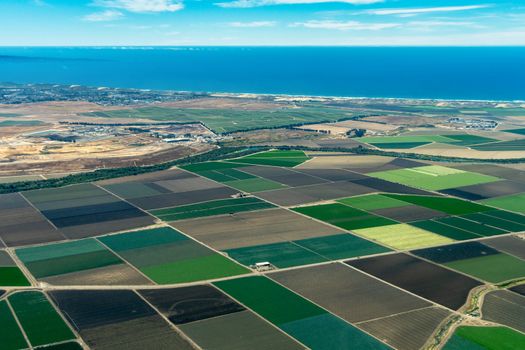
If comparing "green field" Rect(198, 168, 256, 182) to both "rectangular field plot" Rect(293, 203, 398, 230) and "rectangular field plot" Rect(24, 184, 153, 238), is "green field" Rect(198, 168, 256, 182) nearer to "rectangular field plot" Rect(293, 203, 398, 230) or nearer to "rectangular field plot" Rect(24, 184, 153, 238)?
"rectangular field plot" Rect(24, 184, 153, 238)

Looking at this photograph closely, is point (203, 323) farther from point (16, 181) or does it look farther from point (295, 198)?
point (16, 181)

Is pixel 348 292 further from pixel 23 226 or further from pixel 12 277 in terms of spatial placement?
pixel 23 226

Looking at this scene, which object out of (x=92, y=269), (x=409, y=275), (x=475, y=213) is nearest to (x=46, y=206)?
(x=92, y=269)

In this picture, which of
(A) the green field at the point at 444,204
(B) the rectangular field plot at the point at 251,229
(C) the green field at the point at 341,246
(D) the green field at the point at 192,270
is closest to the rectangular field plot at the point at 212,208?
(B) the rectangular field plot at the point at 251,229

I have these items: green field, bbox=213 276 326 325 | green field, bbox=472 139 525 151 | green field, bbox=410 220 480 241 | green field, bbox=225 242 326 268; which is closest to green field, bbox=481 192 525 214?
green field, bbox=410 220 480 241

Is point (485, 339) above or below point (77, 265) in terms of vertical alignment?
above

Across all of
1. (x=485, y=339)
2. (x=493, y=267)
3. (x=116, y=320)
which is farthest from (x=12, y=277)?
(x=493, y=267)
